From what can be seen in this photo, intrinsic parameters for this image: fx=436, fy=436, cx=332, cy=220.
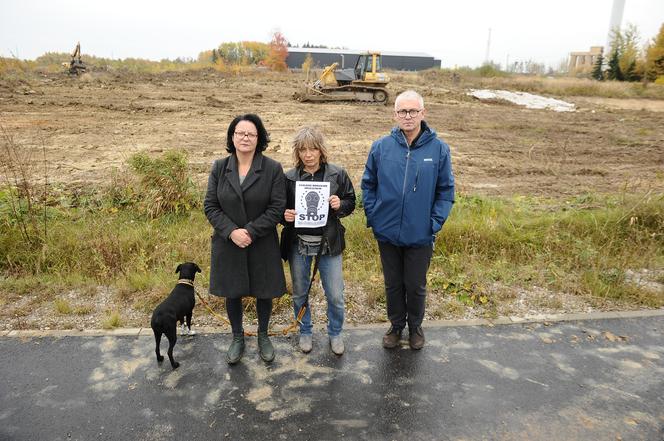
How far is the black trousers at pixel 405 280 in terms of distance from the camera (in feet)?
11.7

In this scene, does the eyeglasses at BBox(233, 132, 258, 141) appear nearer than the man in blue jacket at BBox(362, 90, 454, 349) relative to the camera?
Yes

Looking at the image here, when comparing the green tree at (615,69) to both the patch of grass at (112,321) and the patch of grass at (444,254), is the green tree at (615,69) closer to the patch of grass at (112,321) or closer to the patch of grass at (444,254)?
the patch of grass at (444,254)

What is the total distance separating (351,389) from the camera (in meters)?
3.27

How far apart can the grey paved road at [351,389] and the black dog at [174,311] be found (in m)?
0.26

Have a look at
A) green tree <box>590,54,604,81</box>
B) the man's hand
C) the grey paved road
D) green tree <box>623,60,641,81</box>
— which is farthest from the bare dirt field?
green tree <box>590,54,604,81</box>

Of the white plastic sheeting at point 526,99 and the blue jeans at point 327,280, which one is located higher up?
the white plastic sheeting at point 526,99

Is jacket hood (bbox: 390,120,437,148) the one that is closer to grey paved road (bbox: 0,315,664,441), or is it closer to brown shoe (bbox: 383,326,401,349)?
brown shoe (bbox: 383,326,401,349)

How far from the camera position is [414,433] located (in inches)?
113

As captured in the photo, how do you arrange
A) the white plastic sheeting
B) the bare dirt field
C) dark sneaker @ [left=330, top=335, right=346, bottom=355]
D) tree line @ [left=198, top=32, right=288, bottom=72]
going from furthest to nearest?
1. tree line @ [left=198, top=32, right=288, bottom=72]
2. the white plastic sheeting
3. the bare dirt field
4. dark sneaker @ [left=330, top=335, right=346, bottom=355]

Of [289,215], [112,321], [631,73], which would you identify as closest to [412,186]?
[289,215]

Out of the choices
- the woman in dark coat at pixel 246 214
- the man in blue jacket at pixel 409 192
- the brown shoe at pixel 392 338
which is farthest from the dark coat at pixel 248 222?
the brown shoe at pixel 392 338

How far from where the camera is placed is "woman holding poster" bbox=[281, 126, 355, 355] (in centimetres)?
331

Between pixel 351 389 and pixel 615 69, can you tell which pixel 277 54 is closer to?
pixel 615 69

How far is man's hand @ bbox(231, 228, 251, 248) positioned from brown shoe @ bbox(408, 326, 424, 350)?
1672 mm
